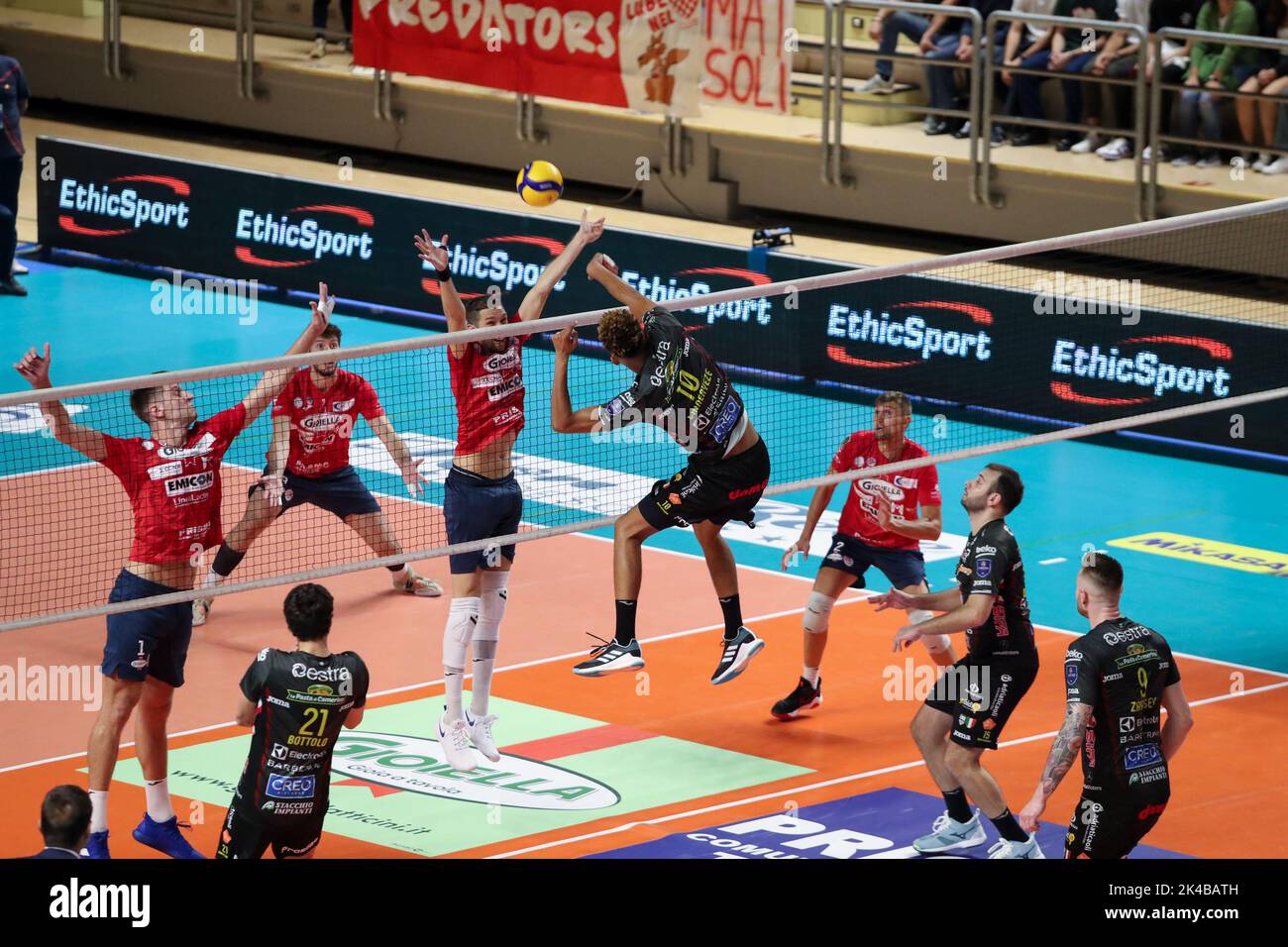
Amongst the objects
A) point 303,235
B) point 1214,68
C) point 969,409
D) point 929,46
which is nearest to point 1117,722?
point 969,409

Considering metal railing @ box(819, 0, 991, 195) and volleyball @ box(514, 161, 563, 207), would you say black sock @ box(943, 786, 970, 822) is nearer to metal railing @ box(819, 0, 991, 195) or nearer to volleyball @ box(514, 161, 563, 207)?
volleyball @ box(514, 161, 563, 207)

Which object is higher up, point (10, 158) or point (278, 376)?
point (278, 376)

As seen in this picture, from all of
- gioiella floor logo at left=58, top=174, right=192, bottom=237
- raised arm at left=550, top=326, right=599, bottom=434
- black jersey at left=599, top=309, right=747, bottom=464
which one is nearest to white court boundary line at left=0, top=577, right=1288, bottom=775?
black jersey at left=599, top=309, right=747, bottom=464

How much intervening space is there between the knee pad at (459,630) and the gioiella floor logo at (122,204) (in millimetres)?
14210

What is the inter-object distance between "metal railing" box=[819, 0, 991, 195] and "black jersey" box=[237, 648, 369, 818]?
15.1 meters

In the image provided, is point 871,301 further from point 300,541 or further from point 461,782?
point 461,782

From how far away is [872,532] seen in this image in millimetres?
14430

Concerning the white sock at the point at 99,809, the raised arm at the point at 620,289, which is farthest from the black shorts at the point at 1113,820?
the white sock at the point at 99,809

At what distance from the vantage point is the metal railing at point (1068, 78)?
76.4 ft

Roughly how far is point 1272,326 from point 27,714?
11.6 m

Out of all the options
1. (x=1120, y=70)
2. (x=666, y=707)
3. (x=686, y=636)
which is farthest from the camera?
(x=1120, y=70)

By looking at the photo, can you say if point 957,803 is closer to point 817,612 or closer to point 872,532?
point 817,612

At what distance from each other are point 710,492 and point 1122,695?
3.00m
